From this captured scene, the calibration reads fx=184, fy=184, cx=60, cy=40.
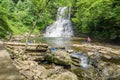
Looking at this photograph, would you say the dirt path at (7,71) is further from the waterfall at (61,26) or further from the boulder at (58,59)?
the waterfall at (61,26)

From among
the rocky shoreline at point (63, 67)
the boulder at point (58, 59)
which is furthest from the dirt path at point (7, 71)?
the boulder at point (58, 59)

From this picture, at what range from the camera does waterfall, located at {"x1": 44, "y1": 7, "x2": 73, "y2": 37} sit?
4269cm

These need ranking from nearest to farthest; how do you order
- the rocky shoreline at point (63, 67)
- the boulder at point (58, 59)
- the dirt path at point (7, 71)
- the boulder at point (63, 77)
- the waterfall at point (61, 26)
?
the dirt path at point (7, 71)
the boulder at point (63, 77)
the rocky shoreline at point (63, 67)
the boulder at point (58, 59)
the waterfall at point (61, 26)

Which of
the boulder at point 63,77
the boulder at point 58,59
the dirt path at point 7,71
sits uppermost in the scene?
the dirt path at point 7,71

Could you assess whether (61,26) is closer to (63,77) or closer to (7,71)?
(63,77)

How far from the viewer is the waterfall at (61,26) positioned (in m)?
42.7

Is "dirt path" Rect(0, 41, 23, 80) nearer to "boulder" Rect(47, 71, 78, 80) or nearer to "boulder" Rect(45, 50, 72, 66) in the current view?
"boulder" Rect(47, 71, 78, 80)

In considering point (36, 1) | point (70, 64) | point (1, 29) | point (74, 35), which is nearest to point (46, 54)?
point (70, 64)

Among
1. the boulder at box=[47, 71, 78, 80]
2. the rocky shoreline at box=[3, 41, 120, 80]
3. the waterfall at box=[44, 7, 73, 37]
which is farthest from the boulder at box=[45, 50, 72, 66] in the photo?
the waterfall at box=[44, 7, 73, 37]

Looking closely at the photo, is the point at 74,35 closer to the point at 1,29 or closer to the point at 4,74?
the point at 1,29

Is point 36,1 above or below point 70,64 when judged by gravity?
above

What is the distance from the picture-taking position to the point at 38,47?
1498 cm

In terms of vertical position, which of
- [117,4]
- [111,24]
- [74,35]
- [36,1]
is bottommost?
[74,35]

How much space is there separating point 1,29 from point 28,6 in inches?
1314
